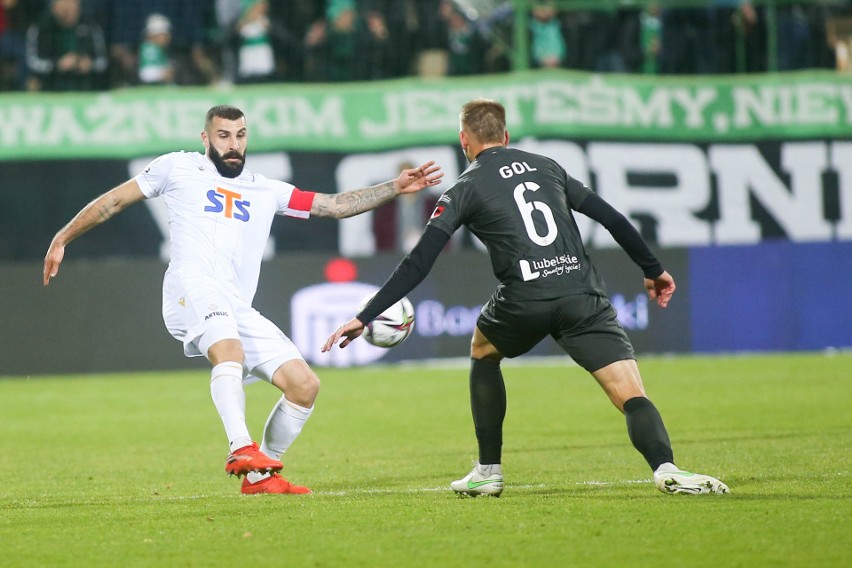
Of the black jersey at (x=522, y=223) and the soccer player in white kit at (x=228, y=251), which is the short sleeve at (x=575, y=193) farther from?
the soccer player in white kit at (x=228, y=251)

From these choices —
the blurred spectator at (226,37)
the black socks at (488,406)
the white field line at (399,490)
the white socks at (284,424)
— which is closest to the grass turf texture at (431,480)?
the white field line at (399,490)

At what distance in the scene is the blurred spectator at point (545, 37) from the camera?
17.5m

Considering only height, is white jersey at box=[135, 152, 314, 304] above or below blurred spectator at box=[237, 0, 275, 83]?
below

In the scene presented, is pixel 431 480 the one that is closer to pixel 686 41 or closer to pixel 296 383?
pixel 296 383

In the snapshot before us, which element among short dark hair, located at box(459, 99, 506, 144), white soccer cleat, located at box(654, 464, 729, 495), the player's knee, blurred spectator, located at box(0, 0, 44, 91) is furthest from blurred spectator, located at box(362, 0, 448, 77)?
white soccer cleat, located at box(654, 464, 729, 495)

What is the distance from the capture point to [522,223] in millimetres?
6840

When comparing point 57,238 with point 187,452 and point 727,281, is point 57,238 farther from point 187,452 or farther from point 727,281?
point 727,281

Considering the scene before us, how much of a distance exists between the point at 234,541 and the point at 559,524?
4.57 ft

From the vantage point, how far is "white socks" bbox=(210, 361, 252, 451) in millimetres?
7078

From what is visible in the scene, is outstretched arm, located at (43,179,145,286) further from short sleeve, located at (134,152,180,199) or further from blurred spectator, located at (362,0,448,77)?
blurred spectator, located at (362,0,448,77)

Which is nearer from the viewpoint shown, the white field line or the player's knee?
the white field line

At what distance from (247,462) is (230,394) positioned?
1.79 ft

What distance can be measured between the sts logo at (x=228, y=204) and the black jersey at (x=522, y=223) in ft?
4.44

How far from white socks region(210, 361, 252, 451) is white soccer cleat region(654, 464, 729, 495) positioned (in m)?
2.11
